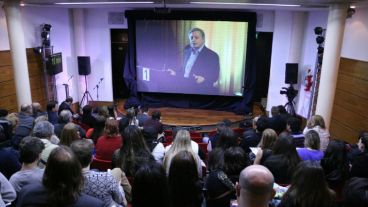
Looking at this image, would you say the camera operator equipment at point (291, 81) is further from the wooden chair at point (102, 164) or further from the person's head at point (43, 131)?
the person's head at point (43, 131)

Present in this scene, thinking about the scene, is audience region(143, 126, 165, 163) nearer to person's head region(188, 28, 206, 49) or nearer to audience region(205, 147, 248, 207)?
audience region(205, 147, 248, 207)

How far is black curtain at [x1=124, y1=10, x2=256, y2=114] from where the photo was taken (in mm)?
9234

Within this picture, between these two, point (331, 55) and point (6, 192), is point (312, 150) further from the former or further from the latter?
point (6, 192)

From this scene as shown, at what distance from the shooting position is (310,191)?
91.4 inches

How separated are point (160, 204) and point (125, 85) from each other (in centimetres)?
897

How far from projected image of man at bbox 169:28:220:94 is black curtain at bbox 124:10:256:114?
1.40 ft

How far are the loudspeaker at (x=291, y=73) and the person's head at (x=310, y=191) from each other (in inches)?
262

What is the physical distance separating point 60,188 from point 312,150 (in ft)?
9.80

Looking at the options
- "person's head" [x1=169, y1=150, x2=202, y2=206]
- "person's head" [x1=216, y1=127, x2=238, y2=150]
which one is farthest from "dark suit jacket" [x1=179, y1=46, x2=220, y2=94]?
"person's head" [x1=169, y1=150, x2=202, y2=206]

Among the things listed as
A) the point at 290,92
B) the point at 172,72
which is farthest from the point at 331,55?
the point at 172,72

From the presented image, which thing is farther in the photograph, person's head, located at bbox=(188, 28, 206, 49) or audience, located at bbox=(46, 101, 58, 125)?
person's head, located at bbox=(188, 28, 206, 49)

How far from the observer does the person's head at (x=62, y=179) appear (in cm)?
188

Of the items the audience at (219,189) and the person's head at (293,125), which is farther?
the person's head at (293,125)

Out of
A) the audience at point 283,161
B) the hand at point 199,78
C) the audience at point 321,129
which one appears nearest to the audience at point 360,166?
the audience at point 283,161
